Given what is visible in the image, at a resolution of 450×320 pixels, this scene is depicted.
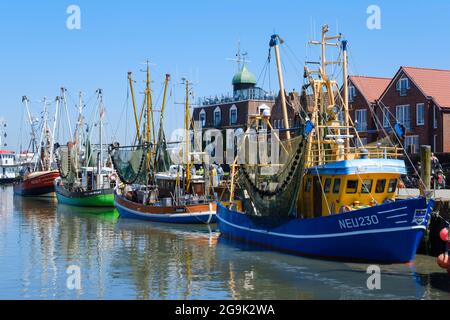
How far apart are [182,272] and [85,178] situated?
141 ft

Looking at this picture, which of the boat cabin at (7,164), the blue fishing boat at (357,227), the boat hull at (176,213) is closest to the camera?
the blue fishing boat at (357,227)

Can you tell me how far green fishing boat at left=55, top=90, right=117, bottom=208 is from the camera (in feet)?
199

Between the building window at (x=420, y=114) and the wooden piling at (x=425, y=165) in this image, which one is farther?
the building window at (x=420, y=114)

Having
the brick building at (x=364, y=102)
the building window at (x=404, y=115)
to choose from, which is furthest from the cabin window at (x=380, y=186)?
the brick building at (x=364, y=102)

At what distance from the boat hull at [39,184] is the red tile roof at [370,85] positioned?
3726 cm

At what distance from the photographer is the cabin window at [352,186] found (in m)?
27.2

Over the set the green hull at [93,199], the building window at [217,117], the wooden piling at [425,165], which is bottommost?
the green hull at [93,199]

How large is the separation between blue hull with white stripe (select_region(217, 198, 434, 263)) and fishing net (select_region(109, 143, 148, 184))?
873 inches

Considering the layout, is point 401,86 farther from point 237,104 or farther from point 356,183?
point 356,183

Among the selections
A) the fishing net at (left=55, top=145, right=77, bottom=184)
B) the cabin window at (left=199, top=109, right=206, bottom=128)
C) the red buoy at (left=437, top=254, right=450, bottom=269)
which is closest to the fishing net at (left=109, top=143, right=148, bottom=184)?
the fishing net at (left=55, top=145, right=77, bottom=184)

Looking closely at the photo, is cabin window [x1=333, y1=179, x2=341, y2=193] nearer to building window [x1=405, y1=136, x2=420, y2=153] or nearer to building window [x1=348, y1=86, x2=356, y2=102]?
building window [x1=405, y1=136, x2=420, y2=153]

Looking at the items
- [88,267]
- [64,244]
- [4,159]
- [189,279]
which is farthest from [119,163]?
[4,159]

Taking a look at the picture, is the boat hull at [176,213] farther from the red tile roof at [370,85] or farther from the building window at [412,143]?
the red tile roof at [370,85]

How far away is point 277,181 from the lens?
30.1 metres
